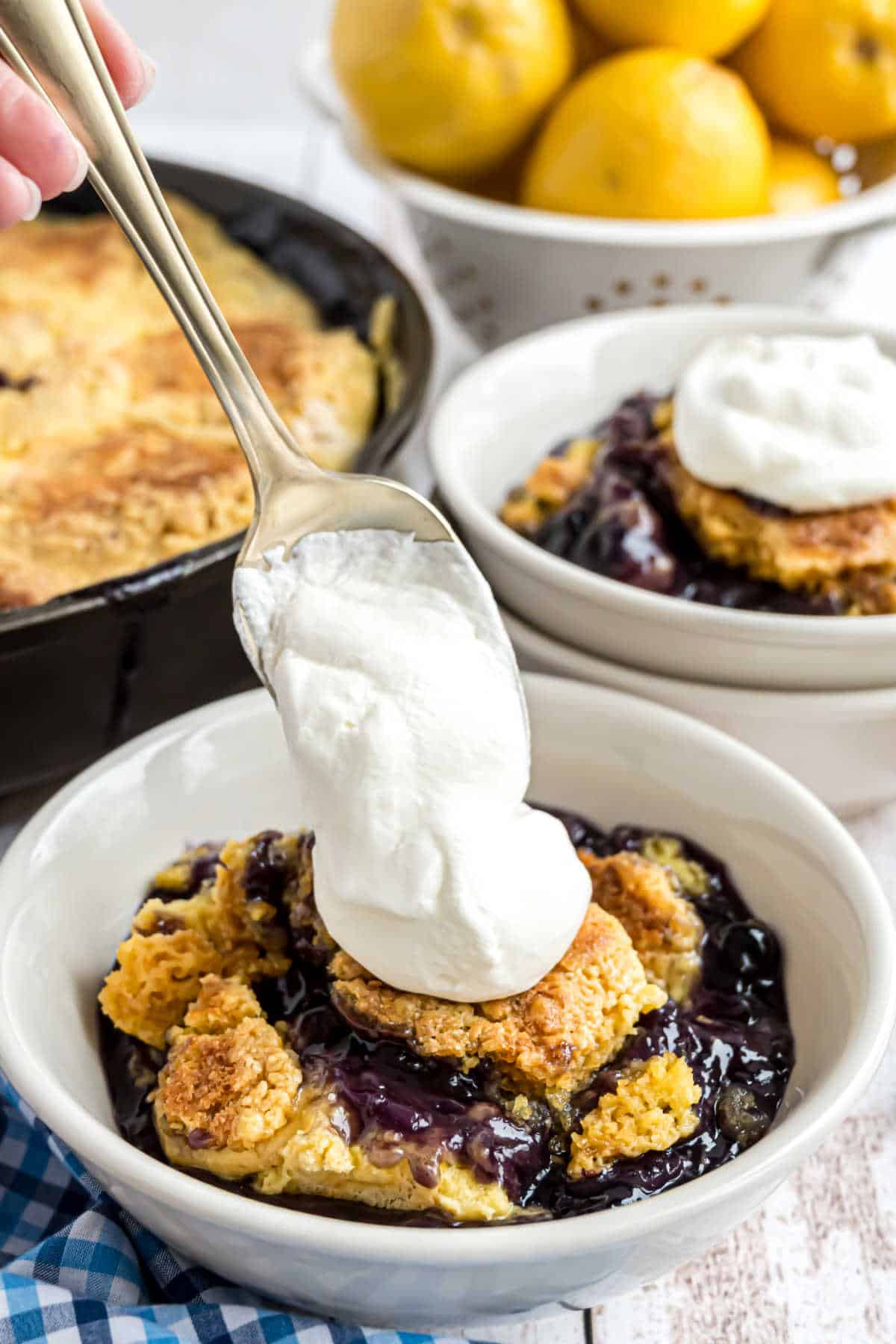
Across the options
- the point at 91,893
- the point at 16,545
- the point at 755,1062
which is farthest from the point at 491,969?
the point at 16,545

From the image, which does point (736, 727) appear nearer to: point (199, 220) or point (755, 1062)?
point (755, 1062)

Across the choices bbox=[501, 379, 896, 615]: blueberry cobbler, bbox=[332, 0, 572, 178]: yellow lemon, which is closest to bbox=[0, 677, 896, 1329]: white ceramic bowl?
bbox=[501, 379, 896, 615]: blueberry cobbler

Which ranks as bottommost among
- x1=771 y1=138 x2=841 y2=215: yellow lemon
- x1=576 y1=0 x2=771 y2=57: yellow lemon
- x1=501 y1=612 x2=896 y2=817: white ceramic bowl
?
x1=501 y1=612 x2=896 y2=817: white ceramic bowl

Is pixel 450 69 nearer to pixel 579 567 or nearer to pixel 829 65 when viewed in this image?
pixel 829 65

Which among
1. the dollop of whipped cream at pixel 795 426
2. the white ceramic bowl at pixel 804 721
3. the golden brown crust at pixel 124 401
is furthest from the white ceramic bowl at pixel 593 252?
the white ceramic bowl at pixel 804 721

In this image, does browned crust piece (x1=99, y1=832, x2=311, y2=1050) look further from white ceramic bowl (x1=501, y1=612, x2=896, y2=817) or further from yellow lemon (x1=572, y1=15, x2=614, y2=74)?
yellow lemon (x1=572, y1=15, x2=614, y2=74)

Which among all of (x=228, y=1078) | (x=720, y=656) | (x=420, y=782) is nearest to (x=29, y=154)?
(x=420, y=782)

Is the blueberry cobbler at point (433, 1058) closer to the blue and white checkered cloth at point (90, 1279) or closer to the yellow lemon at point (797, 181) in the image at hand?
the blue and white checkered cloth at point (90, 1279)
